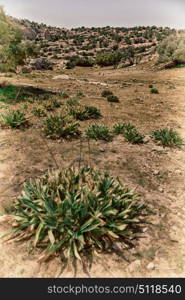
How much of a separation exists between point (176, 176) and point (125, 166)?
1.41 metres

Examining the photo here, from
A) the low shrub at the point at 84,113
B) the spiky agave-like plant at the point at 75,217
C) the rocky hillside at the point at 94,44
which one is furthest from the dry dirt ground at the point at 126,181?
the rocky hillside at the point at 94,44

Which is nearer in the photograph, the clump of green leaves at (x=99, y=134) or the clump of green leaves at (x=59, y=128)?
the clump of green leaves at (x=59, y=128)

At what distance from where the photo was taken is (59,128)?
8492mm

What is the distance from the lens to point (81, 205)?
3.97 meters

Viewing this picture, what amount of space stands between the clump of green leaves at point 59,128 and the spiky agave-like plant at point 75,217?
3978 mm

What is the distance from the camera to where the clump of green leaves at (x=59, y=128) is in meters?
8.47

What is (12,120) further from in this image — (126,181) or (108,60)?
(108,60)

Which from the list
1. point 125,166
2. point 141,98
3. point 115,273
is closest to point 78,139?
point 125,166

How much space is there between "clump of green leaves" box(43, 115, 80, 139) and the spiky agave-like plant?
3978mm

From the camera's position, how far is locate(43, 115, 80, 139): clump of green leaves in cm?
847

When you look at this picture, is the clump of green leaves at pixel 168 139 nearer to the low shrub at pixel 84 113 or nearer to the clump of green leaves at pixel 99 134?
the clump of green leaves at pixel 99 134

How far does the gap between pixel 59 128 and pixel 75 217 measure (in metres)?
5.02

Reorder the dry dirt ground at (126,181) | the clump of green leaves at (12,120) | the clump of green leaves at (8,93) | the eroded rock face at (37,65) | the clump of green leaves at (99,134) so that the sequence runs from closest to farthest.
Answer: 1. the dry dirt ground at (126,181)
2. the clump of green leaves at (99,134)
3. the clump of green leaves at (12,120)
4. the clump of green leaves at (8,93)
5. the eroded rock face at (37,65)

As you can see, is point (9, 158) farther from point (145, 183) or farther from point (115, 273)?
point (115, 273)
